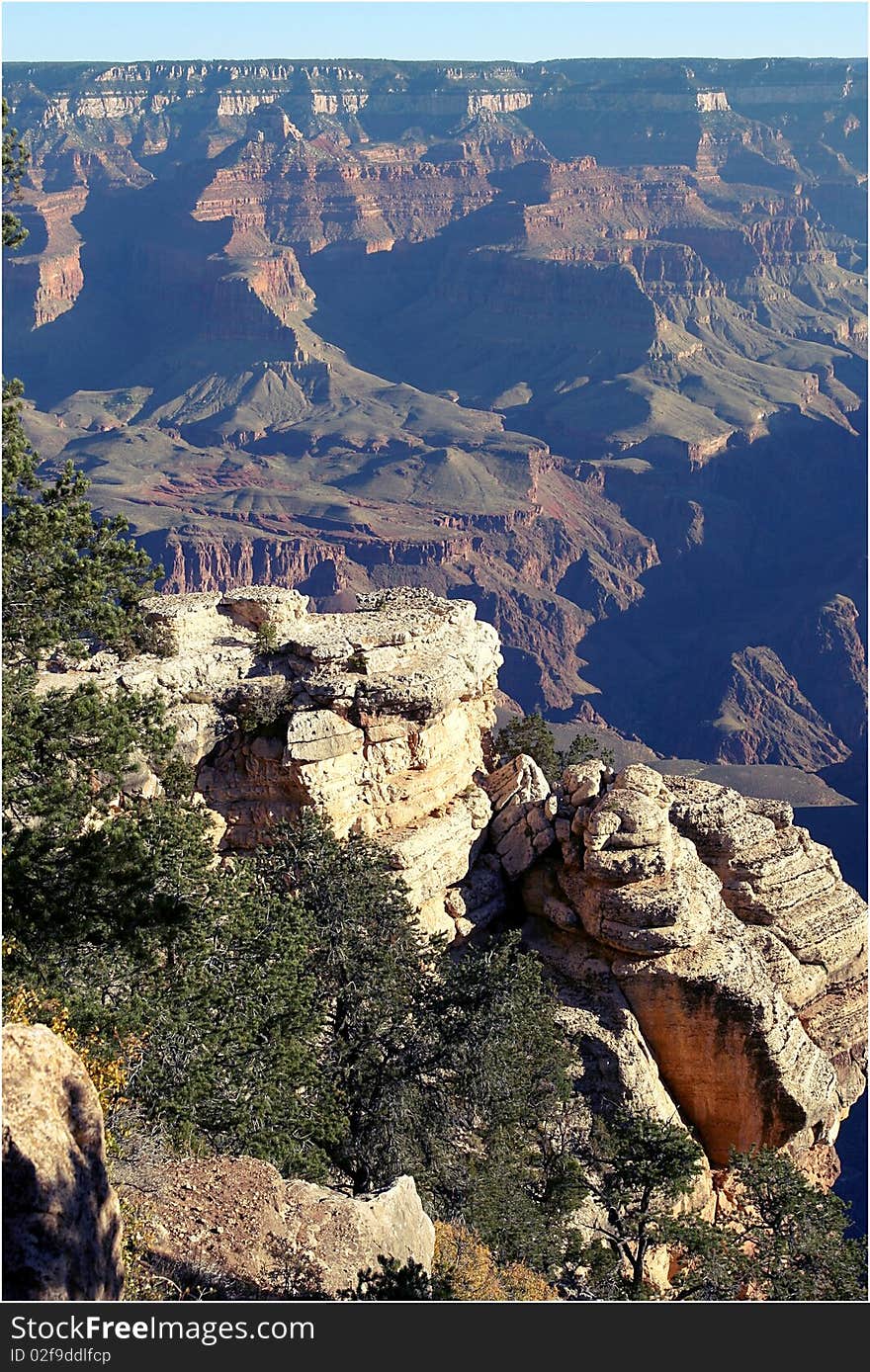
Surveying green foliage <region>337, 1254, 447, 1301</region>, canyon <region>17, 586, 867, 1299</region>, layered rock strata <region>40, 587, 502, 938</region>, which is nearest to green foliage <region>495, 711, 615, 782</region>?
canyon <region>17, 586, 867, 1299</region>

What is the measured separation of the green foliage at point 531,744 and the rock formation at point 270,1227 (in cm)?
2325

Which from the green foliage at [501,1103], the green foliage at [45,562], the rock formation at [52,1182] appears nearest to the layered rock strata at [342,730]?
the green foliage at [501,1103]

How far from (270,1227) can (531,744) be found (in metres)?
26.4

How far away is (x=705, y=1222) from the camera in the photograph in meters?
31.2

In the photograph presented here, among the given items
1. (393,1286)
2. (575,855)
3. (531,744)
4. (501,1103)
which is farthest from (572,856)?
(393,1286)

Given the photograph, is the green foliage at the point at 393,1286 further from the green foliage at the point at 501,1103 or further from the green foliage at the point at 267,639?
the green foliage at the point at 267,639

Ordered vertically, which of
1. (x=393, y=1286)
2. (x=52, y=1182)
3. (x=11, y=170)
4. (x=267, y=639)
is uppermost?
(x=11, y=170)

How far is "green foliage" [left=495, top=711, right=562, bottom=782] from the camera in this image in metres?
47.0

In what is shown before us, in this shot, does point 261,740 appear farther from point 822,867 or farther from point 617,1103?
point 822,867

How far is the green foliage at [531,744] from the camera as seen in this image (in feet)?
154

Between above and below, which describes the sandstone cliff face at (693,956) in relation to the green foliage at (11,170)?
below

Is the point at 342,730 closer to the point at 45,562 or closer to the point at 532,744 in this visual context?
the point at 532,744

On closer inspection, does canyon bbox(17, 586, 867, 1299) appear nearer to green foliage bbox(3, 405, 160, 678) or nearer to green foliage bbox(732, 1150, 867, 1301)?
green foliage bbox(732, 1150, 867, 1301)

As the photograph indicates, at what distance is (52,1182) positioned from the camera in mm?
16391
